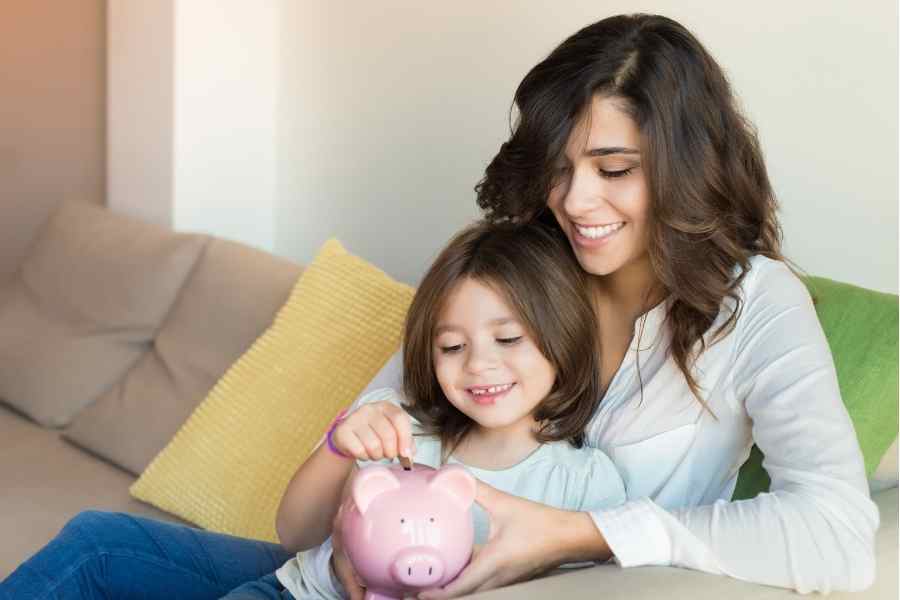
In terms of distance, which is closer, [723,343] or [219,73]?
[723,343]

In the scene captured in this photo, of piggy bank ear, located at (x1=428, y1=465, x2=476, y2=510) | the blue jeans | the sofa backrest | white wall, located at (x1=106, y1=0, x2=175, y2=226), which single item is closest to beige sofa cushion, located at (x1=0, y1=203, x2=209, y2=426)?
the sofa backrest

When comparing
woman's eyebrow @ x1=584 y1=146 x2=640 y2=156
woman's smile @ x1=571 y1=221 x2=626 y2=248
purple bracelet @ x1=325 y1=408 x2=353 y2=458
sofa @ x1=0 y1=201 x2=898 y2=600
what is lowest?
sofa @ x1=0 y1=201 x2=898 y2=600

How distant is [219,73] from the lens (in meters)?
3.22

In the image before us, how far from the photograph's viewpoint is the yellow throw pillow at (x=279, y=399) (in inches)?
89.8

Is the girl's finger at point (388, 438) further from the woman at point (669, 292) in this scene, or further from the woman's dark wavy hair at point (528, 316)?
the woman's dark wavy hair at point (528, 316)

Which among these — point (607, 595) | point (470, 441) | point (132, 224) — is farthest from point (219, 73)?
point (607, 595)

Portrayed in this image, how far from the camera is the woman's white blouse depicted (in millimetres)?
1444

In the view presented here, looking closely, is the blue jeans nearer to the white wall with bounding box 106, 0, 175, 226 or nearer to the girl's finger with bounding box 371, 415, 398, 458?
the girl's finger with bounding box 371, 415, 398, 458

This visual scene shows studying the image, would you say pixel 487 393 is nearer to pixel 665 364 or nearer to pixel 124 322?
pixel 665 364

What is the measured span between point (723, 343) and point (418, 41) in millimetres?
1401

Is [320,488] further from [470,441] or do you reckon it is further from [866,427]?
[866,427]

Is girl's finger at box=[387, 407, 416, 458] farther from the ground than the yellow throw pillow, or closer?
farther from the ground

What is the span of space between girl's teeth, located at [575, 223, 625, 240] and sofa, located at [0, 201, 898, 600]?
103 centimetres

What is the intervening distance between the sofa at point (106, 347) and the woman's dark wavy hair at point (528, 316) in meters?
0.87
